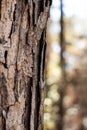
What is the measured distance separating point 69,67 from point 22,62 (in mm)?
8939

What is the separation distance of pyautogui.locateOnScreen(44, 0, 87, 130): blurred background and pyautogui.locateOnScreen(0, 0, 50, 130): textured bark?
20.0 feet

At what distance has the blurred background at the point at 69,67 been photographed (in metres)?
8.06

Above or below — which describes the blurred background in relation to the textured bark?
below

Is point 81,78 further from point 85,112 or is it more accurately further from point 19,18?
point 19,18

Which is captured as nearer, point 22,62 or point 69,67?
point 22,62

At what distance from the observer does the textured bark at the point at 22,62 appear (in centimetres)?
124

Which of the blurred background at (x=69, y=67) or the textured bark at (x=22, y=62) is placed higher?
the textured bark at (x=22, y=62)

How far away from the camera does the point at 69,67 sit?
10180mm

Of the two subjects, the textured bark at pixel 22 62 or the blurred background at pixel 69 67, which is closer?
the textured bark at pixel 22 62

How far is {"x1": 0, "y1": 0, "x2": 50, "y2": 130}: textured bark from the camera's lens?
48.8 inches

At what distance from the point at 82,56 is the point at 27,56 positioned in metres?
10.3

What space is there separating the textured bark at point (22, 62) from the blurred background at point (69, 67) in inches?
240

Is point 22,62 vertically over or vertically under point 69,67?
over

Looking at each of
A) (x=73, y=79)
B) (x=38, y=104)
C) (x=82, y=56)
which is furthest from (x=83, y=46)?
(x=38, y=104)
